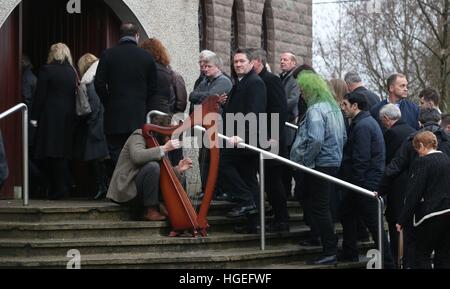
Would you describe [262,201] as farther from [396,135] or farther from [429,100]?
[429,100]

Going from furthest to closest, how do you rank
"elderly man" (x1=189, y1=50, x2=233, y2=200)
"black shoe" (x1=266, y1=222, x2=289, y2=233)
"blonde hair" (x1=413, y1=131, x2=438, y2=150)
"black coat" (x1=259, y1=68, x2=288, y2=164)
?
1. "elderly man" (x1=189, y1=50, x2=233, y2=200)
2. "black shoe" (x1=266, y1=222, x2=289, y2=233)
3. "black coat" (x1=259, y1=68, x2=288, y2=164)
4. "blonde hair" (x1=413, y1=131, x2=438, y2=150)

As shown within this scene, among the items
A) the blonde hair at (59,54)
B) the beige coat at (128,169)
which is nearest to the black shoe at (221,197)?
the beige coat at (128,169)

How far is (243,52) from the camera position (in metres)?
11.7

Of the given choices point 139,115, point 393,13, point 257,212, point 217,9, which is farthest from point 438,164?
A: point 393,13

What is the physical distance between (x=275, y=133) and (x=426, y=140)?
5.69 ft

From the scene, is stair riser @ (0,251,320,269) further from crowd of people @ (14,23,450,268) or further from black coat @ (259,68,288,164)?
black coat @ (259,68,288,164)

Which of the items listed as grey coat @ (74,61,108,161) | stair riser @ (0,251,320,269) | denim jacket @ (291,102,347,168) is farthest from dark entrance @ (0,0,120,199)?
stair riser @ (0,251,320,269)

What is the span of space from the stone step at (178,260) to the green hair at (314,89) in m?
1.54

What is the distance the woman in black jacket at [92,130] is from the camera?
1262 centimetres

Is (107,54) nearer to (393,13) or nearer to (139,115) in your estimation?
(139,115)

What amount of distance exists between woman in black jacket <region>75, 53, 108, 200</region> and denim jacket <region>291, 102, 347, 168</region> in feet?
7.86

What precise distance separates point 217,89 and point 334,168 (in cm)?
159

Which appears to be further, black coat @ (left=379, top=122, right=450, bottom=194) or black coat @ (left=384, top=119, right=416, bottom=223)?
black coat @ (left=384, top=119, right=416, bottom=223)

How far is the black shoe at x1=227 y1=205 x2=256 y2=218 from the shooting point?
11586 millimetres
